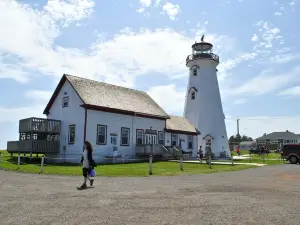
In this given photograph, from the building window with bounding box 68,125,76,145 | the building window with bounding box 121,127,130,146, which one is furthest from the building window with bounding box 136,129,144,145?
the building window with bounding box 68,125,76,145

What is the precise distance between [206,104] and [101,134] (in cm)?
1868

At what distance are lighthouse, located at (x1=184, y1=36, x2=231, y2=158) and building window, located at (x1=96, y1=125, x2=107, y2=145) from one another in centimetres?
1732

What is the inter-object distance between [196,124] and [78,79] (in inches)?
742

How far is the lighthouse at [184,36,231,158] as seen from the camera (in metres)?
44.3

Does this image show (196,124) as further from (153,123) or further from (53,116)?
(53,116)

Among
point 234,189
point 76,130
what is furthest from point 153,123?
point 234,189

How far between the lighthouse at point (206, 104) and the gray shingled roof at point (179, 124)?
232cm

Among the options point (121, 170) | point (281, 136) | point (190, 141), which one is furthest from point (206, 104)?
point (281, 136)

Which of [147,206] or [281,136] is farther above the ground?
[281,136]

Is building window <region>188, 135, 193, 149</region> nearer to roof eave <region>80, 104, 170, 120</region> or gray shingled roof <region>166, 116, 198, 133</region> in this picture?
gray shingled roof <region>166, 116, 198, 133</region>

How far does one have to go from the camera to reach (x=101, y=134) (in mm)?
30266

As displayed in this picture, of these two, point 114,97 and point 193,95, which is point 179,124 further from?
point 114,97

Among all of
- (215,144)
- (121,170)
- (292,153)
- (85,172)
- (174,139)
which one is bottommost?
(121,170)

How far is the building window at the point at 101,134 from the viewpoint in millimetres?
29955
